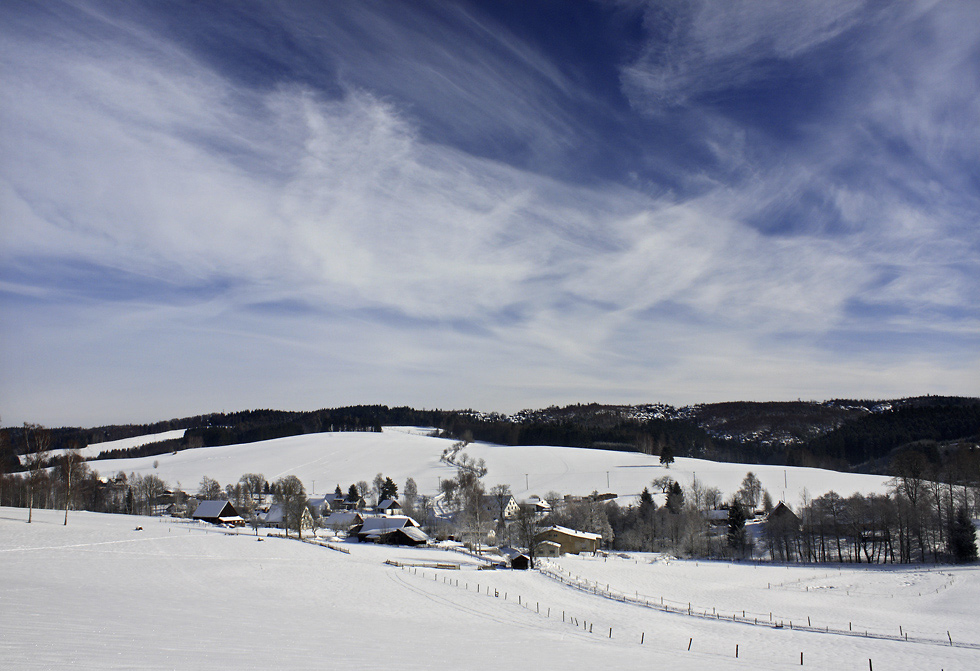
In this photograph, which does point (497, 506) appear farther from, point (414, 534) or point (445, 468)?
point (445, 468)

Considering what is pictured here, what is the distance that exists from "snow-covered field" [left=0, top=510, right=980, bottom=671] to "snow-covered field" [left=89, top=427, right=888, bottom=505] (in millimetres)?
63046

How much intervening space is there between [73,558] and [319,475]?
105042mm

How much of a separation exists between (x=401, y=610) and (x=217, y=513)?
69334 mm

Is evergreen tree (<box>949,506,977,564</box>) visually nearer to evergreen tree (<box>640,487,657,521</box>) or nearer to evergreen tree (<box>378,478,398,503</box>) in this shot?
evergreen tree (<box>640,487,657,521</box>)

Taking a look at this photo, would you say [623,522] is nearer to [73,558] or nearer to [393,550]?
[393,550]

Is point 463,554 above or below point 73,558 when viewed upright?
below

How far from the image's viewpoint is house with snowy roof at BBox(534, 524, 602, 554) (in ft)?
229

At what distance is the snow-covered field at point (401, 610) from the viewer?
44.9 ft

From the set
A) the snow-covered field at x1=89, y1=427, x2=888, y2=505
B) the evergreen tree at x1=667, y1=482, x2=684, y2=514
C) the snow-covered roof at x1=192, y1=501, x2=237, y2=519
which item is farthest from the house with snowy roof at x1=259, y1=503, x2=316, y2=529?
the evergreen tree at x1=667, y1=482, x2=684, y2=514

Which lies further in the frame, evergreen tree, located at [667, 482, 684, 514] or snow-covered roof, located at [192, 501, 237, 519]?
evergreen tree, located at [667, 482, 684, 514]

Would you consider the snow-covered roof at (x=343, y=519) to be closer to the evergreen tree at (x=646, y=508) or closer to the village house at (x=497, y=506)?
the village house at (x=497, y=506)

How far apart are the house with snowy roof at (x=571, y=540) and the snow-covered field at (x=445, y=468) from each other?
1466 inches

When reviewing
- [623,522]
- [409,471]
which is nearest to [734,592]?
[623,522]

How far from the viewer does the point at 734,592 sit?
41.7 metres
